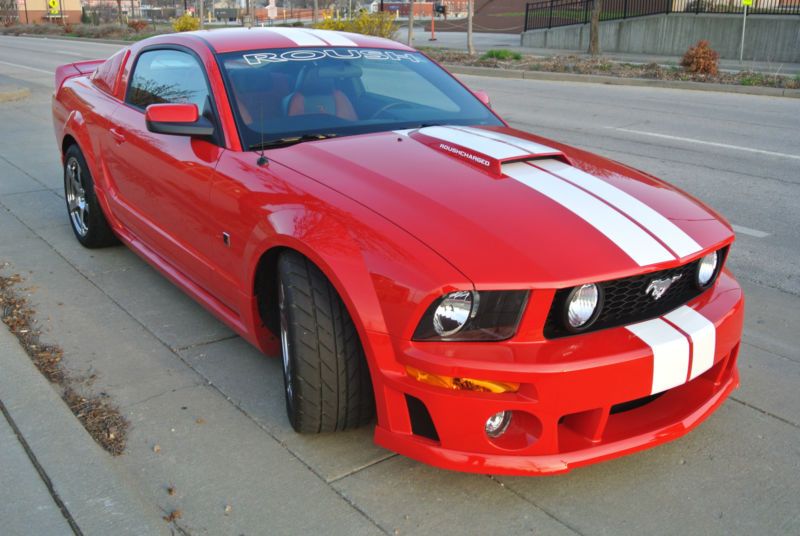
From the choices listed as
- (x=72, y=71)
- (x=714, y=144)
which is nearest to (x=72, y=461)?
(x=72, y=71)

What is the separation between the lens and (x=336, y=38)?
14.1 ft

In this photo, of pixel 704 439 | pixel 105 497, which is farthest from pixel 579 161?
pixel 105 497

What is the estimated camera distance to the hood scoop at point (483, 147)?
315 centimetres

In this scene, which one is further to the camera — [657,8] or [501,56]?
[657,8]

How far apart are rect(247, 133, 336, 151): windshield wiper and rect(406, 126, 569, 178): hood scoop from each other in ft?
1.25

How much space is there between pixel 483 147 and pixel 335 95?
3.05 feet

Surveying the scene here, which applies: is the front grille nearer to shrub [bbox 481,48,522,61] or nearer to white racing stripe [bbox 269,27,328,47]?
white racing stripe [bbox 269,27,328,47]

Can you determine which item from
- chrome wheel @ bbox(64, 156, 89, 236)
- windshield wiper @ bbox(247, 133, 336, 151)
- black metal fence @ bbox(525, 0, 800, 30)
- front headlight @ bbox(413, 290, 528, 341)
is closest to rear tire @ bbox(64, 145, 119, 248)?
chrome wheel @ bbox(64, 156, 89, 236)

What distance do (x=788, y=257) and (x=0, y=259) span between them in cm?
518

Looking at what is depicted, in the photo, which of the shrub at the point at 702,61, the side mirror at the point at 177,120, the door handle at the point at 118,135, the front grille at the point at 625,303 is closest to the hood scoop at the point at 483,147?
the front grille at the point at 625,303

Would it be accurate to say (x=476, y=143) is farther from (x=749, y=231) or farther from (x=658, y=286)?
(x=749, y=231)

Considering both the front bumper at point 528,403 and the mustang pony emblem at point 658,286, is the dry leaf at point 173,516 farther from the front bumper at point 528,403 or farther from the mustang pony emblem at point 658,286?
the mustang pony emblem at point 658,286

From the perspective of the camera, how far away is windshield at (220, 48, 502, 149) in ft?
11.9

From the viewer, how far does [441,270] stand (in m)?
2.46
